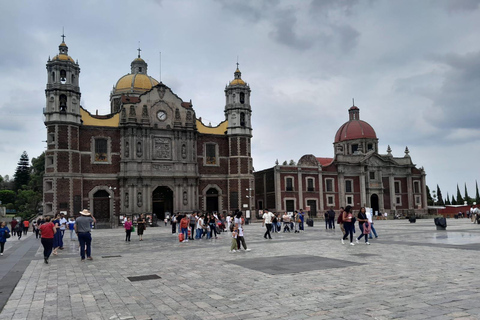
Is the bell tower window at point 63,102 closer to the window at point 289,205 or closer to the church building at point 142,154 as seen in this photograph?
the church building at point 142,154

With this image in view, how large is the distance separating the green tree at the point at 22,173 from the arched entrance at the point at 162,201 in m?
56.8

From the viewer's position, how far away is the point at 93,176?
46469 mm

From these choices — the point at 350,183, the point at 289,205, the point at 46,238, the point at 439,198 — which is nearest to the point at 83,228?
the point at 46,238

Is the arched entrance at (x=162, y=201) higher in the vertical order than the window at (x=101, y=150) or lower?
lower

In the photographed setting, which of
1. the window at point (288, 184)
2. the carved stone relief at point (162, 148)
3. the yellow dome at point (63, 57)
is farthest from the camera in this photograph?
the window at point (288, 184)

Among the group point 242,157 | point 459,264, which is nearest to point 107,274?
point 459,264

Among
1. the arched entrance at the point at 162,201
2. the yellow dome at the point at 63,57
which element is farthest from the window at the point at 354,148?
the yellow dome at the point at 63,57

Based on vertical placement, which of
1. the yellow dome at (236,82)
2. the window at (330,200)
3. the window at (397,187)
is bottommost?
the window at (330,200)

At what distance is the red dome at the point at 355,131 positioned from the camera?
7294 centimetres

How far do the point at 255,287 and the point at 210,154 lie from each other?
147 feet

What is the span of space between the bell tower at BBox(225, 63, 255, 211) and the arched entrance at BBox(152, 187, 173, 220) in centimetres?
744

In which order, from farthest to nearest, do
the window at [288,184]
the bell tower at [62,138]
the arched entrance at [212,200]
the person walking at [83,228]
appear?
the window at [288,184] < the arched entrance at [212,200] < the bell tower at [62,138] < the person walking at [83,228]

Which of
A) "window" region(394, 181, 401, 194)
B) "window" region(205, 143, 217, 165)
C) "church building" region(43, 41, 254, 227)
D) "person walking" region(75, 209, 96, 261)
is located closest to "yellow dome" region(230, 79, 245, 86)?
"church building" region(43, 41, 254, 227)

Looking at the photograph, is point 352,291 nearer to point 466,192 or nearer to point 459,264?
point 459,264
